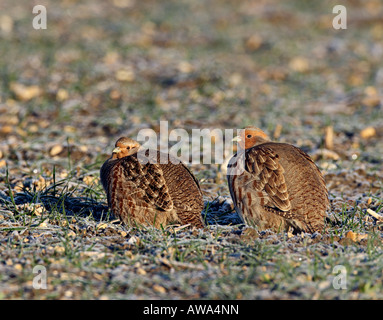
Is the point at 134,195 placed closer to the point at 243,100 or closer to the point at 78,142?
the point at 78,142

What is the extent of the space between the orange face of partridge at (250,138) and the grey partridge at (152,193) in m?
0.80

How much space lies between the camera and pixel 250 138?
6082 mm

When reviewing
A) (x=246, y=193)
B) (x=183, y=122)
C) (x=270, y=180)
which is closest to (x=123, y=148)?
(x=246, y=193)

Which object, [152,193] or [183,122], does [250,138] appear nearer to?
[152,193]

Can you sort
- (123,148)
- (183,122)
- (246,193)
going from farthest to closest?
(183,122) < (123,148) < (246,193)

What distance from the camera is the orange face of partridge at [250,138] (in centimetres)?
607

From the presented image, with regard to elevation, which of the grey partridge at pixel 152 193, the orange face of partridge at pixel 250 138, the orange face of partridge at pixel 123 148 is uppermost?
the orange face of partridge at pixel 250 138

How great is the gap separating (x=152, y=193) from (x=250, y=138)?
1373mm

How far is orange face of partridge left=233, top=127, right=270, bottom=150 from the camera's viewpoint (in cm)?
607

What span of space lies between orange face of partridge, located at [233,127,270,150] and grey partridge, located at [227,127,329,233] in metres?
0.46

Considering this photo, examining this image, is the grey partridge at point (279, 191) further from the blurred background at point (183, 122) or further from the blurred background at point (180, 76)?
the blurred background at point (180, 76)

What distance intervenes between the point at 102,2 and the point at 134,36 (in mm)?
4036

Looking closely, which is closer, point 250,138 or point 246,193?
point 246,193

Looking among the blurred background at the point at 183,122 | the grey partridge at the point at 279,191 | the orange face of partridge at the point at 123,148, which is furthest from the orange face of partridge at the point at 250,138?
the orange face of partridge at the point at 123,148
